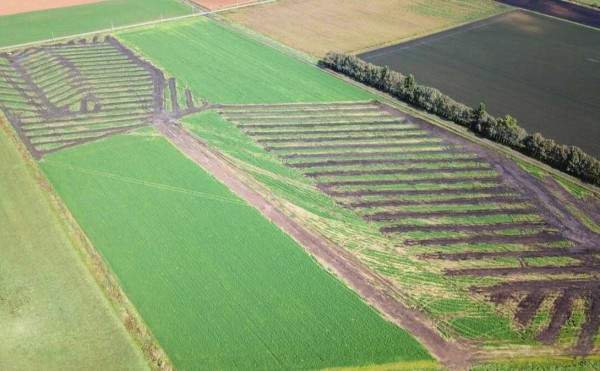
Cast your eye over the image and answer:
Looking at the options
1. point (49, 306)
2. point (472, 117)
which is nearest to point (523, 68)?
point (472, 117)

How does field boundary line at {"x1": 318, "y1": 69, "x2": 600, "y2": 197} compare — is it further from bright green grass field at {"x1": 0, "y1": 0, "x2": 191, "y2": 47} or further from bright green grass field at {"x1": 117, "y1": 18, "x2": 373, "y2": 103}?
bright green grass field at {"x1": 0, "y1": 0, "x2": 191, "y2": 47}

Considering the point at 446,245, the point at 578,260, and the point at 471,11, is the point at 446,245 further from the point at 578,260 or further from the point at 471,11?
the point at 471,11

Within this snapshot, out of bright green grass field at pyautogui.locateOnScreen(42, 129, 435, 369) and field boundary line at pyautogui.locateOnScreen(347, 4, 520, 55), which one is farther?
field boundary line at pyautogui.locateOnScreen(347, 4, 520, 55)

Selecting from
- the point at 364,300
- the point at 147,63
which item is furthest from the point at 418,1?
the point at 364,300

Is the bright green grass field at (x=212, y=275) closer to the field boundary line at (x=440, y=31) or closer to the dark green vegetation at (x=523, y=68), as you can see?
the dark green vegetation at (x=523, y=68)

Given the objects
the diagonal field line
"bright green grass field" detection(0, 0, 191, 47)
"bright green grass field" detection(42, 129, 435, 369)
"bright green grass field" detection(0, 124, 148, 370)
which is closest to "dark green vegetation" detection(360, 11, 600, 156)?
the diagonal field line

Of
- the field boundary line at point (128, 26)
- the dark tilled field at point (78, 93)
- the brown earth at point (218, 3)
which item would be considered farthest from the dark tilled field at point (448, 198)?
the brown earth at point (218, 3)
